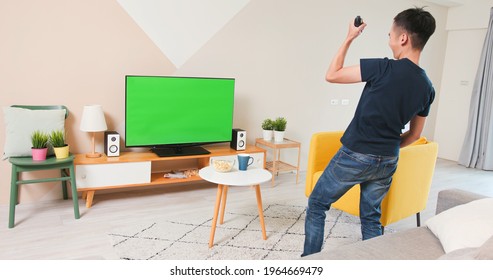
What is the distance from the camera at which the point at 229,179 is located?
2.57 m

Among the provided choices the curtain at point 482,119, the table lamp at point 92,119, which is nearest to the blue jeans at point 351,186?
the table lamp at point 92,119

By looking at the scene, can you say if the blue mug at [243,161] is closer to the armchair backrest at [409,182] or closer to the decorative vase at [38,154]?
the armchair backrest at [409,182]

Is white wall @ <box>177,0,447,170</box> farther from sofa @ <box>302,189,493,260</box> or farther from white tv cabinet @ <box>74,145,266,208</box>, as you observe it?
sofa @ <box>302,189,493,260</box>

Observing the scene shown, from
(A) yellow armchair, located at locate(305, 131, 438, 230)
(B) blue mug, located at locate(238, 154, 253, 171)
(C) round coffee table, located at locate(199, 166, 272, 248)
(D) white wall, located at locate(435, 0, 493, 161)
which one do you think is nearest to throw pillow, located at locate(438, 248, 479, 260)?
(A) yellow armchair, located at locate(305, 131, 438, 230)

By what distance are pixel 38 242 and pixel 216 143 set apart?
1949 millimetres

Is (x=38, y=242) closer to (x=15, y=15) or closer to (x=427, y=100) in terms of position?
(x=15, y=15)

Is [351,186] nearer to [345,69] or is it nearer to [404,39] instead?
[345,69]

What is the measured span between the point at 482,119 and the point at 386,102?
466cm

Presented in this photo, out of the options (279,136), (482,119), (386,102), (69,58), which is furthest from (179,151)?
(482,119)

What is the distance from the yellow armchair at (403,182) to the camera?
2.60 m

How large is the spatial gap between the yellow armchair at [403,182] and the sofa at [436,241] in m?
0.78

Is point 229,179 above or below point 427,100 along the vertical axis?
below

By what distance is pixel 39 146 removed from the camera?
9.65 ft
